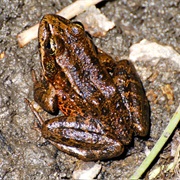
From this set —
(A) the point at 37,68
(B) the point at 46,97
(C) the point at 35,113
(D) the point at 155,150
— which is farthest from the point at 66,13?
(D) the point at 155,150

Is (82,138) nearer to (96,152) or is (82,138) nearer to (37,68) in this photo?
(96,152)

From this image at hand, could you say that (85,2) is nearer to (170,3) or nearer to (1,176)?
(170,3)

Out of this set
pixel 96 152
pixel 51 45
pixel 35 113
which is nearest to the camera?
pixel 96 152

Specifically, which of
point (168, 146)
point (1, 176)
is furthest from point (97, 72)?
point (1, 176)

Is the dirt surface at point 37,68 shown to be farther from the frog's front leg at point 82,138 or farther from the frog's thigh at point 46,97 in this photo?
the frog's front leg at point 82,138

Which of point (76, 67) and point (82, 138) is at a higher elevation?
point (76, 67)

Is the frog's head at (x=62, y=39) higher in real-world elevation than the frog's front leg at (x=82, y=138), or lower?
higher

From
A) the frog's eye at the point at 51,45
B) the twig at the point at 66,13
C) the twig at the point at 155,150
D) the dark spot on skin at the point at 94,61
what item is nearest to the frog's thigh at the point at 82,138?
the twig at the point at 155,150
